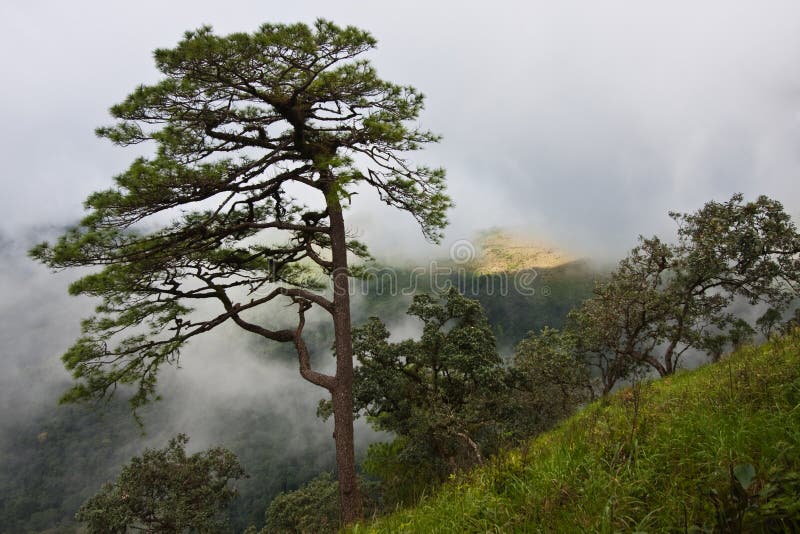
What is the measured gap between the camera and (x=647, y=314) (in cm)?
1756

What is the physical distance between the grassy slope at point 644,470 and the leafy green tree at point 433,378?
A: 13122 millimetres

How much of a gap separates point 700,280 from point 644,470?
16760mm

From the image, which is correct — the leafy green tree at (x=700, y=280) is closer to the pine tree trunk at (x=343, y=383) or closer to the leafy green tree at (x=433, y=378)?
the leafy green tree at (x=433, y=378)

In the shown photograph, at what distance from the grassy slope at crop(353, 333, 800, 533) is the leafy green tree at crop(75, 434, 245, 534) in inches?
1046

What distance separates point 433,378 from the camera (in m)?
19.9

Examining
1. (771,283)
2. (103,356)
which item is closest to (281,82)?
(103,356)

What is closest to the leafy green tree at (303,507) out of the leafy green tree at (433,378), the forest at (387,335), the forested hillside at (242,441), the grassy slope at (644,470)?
the forest at (387,335)

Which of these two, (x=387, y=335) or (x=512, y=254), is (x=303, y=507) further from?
(x=512, y=254)

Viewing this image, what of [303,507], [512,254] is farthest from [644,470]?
[512,254]

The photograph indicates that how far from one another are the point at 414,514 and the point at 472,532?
107 cm

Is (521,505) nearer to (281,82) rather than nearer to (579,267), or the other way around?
(281,82)

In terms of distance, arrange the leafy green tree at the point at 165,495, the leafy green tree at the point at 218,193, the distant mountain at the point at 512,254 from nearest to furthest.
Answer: the leafy green tree at the point at 218,193
the leafy green tree at the point at 165,495
the distant mountain at the point at 512,254

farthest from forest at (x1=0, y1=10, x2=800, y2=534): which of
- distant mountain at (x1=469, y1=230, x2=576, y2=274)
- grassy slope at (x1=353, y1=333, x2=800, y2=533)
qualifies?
distant mountain at (x1=469, y1=230, x2=576, y2=274)

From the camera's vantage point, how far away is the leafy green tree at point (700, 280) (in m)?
15.4
